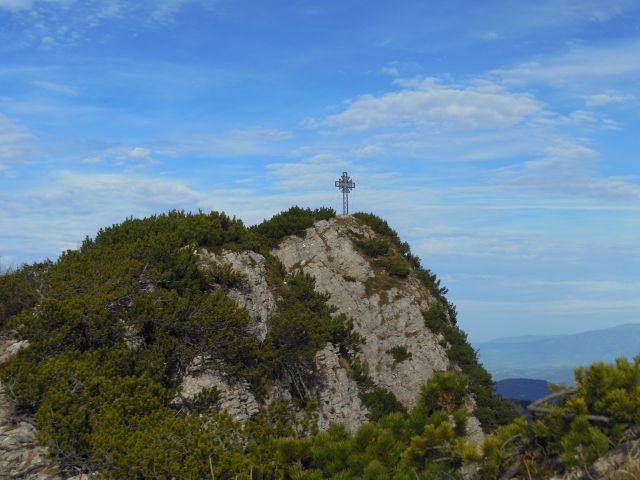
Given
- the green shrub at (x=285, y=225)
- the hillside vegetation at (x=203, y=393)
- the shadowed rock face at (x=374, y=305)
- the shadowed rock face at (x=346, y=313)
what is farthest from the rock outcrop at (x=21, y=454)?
the green shrub at (x=285, y=225)

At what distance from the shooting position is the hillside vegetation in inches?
319

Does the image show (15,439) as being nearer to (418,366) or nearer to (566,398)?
(566,398)

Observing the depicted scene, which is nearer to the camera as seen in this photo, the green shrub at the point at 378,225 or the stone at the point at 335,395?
the stone at the point at 335,395

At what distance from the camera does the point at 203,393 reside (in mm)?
15219

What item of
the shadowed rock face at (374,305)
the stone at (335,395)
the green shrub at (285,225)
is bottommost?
the stone at (335,395)

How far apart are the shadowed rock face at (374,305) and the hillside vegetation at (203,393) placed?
13.3ft

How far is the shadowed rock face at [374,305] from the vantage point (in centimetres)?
2875

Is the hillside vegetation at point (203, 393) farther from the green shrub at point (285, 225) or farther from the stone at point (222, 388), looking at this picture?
the green shrub at point (285, 225)

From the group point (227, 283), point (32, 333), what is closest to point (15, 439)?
point (32, 333)

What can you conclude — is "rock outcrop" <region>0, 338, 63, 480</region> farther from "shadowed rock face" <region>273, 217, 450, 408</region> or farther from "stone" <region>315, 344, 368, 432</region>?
"shadowed rock face" <region>273, 217, 450, 408</region>

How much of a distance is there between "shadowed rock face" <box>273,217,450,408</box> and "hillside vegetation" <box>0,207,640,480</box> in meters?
4.05

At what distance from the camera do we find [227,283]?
19.9 metres

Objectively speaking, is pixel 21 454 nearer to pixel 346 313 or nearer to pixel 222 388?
pixel 222 388

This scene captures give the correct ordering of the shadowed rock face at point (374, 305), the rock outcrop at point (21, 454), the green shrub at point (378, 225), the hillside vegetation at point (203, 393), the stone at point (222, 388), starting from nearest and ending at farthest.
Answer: the hillside vegetation at point (203, 393)
the rock outcrop at point (21, 454)
the stone at point (222, 388)
the shadowed rock face at point (374, 305)
the green shrub at point (378, 225)
